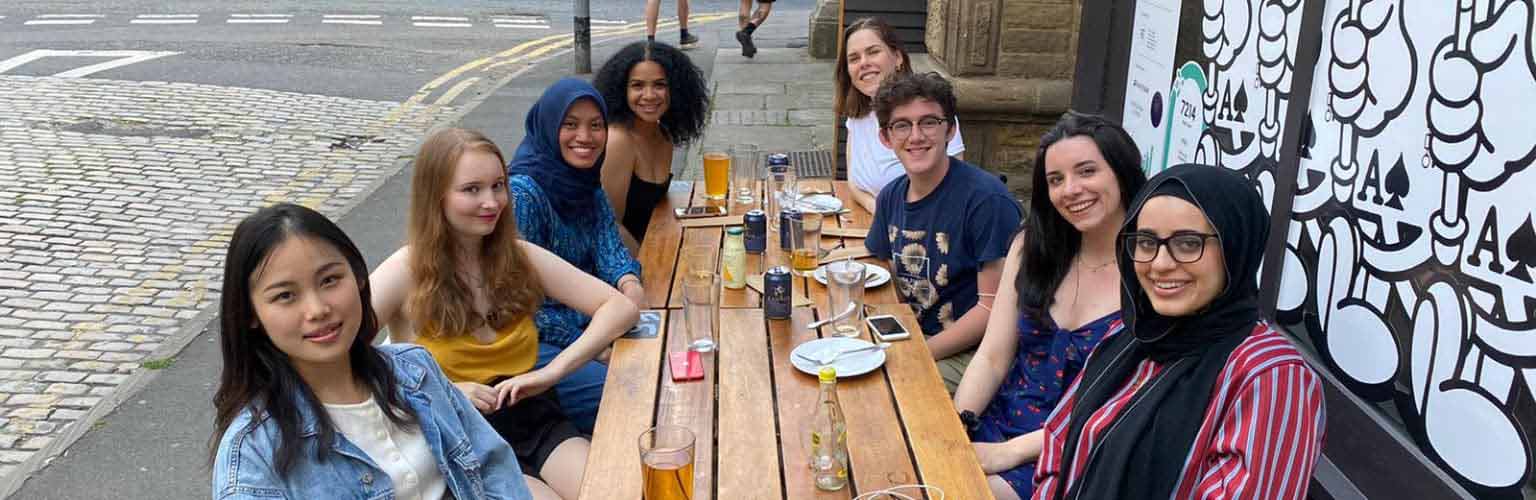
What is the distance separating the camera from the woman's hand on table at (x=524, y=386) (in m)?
3.37

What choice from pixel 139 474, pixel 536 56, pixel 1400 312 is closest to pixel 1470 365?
pixel 1400 312

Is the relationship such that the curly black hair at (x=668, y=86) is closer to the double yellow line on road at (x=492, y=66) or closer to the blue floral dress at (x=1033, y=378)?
the blue floral dress at (x=1033, y=378)

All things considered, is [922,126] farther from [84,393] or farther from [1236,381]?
[84,393]

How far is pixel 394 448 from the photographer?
257 centimetres

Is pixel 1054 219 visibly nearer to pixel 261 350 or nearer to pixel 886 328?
pixel 886 328

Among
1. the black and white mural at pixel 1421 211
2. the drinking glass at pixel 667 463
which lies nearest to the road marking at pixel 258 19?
the black and white mural at pixel 1421 211

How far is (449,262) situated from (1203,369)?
2088 millimetres

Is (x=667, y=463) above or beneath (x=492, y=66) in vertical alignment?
above

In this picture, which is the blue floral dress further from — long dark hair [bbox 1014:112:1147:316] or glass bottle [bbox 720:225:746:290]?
glass bottle [bbox 720:225:746:290]

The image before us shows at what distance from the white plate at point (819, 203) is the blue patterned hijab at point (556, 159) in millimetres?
999

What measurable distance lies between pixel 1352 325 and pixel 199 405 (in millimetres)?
4331

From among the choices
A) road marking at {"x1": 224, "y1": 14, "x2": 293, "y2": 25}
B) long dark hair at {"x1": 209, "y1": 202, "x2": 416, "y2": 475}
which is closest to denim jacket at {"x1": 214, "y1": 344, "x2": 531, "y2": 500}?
long dark hair at {"x1": 209, "y1": 202, "x2": 416, "y2": 475}

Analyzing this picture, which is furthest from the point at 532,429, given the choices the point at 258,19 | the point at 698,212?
the point at 258,19

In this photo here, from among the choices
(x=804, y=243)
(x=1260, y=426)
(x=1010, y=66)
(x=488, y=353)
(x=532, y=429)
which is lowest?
(x=532, y=429)
